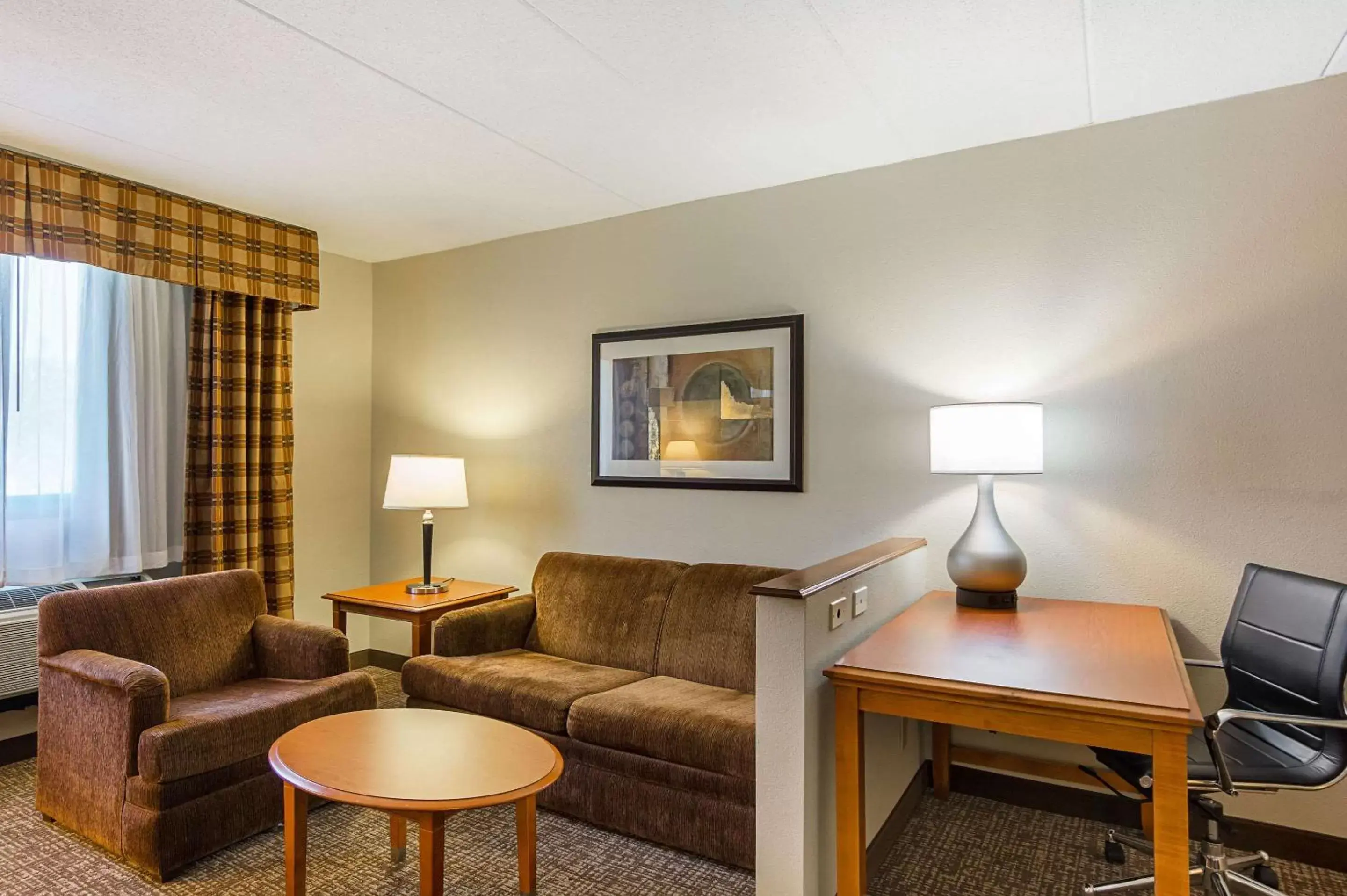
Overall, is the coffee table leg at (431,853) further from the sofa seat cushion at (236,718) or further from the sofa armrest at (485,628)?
the sofa armrest at (485,628)

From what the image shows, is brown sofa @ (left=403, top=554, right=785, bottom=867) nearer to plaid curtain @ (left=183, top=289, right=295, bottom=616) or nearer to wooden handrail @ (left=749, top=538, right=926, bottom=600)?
wooden handrail @ (left=749, top=538, right=926, bottom=600)

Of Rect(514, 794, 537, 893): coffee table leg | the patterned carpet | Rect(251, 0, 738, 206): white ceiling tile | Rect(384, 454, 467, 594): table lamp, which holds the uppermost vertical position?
Rect(251, 0, 738, 206): white ceiling tile

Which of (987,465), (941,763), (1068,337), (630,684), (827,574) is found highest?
(1068,337)

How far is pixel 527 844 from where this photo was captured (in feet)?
7.14

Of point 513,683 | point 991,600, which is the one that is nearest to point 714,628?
point 513,683

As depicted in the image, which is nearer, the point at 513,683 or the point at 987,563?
the point at 987,563

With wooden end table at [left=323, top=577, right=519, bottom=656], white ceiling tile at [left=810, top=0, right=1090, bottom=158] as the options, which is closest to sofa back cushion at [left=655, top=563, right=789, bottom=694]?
wooden end table at [left=323, top=577, right=519, bottom=656]

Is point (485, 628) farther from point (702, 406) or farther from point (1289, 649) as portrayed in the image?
point (1289, 649)

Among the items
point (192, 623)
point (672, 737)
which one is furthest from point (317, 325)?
point (672, 737)

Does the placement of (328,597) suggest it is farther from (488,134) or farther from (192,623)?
(488,134)

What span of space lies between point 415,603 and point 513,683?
88 cm

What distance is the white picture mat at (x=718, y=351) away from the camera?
336cm

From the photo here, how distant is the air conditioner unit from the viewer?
3.11m

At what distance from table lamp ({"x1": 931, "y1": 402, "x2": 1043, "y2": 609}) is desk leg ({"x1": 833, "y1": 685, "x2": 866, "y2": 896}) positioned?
933mm
